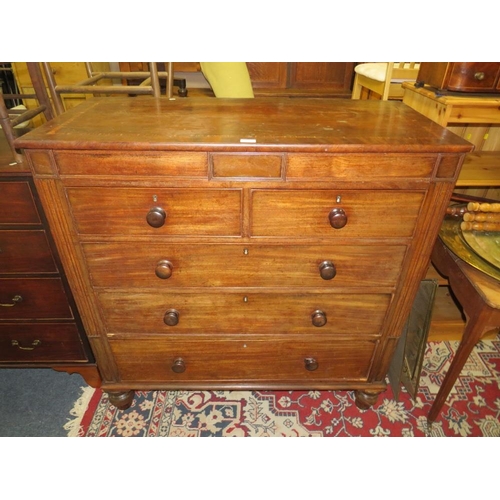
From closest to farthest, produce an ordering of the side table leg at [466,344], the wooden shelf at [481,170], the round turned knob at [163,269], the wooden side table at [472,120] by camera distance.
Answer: the round turned knob at [163,269]
the side table leg at [466,344]
the wooden side table at [472,120]
the wooden shelf at [481,170]

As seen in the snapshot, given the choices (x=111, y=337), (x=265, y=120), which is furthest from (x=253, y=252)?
(x=111, y=337)

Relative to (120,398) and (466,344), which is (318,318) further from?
(120,398)

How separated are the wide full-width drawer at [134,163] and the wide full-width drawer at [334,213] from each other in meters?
0.22

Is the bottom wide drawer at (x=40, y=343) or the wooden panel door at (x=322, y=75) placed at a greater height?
the wooden panel door at (x=322, y=75)

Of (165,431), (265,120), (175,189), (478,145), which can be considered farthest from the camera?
(478,145)

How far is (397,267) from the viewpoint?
137cm

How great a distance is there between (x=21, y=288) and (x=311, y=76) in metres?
4.11

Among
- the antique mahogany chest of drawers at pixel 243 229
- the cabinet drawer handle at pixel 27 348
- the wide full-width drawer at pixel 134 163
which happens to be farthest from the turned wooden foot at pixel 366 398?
the cabinet drawer handle at pixel 27 348

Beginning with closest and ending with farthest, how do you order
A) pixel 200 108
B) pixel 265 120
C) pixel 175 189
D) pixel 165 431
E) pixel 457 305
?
pixel 175 189 → pixel 265 120 → pixel 200 108 → pixel 165 431 → pixel 457 305

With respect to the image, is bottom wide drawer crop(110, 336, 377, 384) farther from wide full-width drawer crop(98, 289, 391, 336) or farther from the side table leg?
the side table leg

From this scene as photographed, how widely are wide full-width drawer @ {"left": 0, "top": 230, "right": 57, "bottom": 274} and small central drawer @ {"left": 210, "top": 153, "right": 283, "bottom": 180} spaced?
0.81 m

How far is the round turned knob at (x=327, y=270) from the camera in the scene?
1.32 metres

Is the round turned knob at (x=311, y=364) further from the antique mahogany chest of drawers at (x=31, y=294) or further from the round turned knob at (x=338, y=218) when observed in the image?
the antique mahogany chest of drawers at (x=31, y=294)

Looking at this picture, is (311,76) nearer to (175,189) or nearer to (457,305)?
(457,305)
